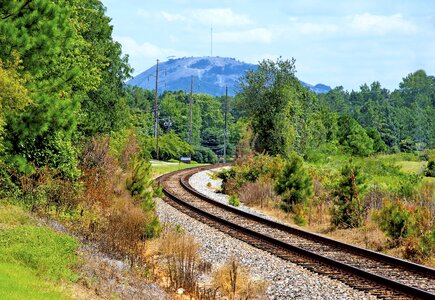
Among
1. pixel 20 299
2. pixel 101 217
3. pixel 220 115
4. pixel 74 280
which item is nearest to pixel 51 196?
pixel 101 217

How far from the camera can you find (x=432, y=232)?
15031 mm

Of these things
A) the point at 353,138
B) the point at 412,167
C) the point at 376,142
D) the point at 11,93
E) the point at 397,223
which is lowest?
the point at 412,167

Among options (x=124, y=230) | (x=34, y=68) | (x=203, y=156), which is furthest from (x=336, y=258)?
(x=203, y=156)

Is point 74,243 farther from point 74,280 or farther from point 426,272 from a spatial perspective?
point 426,272

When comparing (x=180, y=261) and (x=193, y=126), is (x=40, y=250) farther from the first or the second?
(x=193, y=126)

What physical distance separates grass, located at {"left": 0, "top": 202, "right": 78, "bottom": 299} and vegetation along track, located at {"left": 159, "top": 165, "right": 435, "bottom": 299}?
5525 mm

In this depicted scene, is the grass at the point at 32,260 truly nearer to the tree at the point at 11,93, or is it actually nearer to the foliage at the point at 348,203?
the tree at the point at 11,93

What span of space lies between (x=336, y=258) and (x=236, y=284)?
4.02 m

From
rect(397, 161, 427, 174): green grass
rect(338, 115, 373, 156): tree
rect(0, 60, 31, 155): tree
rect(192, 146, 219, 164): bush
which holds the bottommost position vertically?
rect(192, 146, 219, 164): bush

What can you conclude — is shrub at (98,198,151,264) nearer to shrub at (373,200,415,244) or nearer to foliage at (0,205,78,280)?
foliage at (0,205,78,280)

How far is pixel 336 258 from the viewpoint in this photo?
48.3 ft

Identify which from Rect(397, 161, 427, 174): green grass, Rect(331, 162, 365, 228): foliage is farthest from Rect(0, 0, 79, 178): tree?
Rect(397, 161, 427, 174): green grass

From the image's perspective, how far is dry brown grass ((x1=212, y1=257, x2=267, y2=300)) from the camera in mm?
10945

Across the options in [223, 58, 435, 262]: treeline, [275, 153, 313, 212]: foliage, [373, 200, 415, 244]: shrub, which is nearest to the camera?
[373, 200, 415, 244]: shrub
